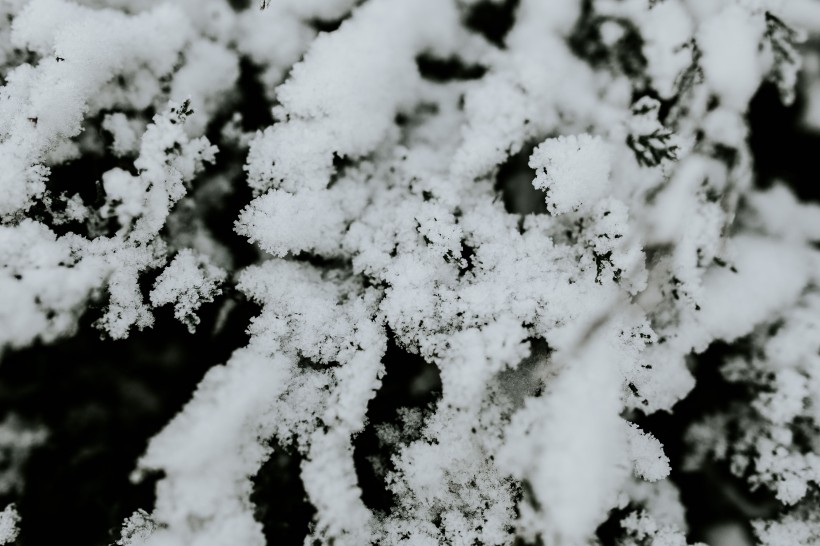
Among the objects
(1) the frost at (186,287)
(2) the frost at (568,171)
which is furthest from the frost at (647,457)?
(1) the frost at (186,287)

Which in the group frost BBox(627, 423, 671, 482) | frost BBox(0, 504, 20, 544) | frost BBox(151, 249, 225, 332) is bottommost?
frost BBox(0, 504, 20, 544)

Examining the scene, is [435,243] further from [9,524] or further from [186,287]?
[9,524]

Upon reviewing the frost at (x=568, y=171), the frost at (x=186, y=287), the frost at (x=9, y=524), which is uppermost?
the frost at (x=568, y=171)

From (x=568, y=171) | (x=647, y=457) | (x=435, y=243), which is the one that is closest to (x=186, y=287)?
(x=435, y=243)

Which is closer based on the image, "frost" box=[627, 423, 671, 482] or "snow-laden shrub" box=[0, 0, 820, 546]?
"snow-laden shrub" box=[0, 0, 820, 546]

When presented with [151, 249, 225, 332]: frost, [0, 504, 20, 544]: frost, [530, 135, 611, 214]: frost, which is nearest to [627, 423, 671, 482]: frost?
[530, 135, 611, 214]: frost

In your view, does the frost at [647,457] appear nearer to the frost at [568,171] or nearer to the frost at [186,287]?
the frost at [568,171]

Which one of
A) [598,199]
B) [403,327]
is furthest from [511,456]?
[598,199]

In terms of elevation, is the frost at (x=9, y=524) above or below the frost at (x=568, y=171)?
below

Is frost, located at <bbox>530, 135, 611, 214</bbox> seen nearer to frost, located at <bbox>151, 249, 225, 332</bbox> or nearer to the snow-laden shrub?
the snow-laden shrub
